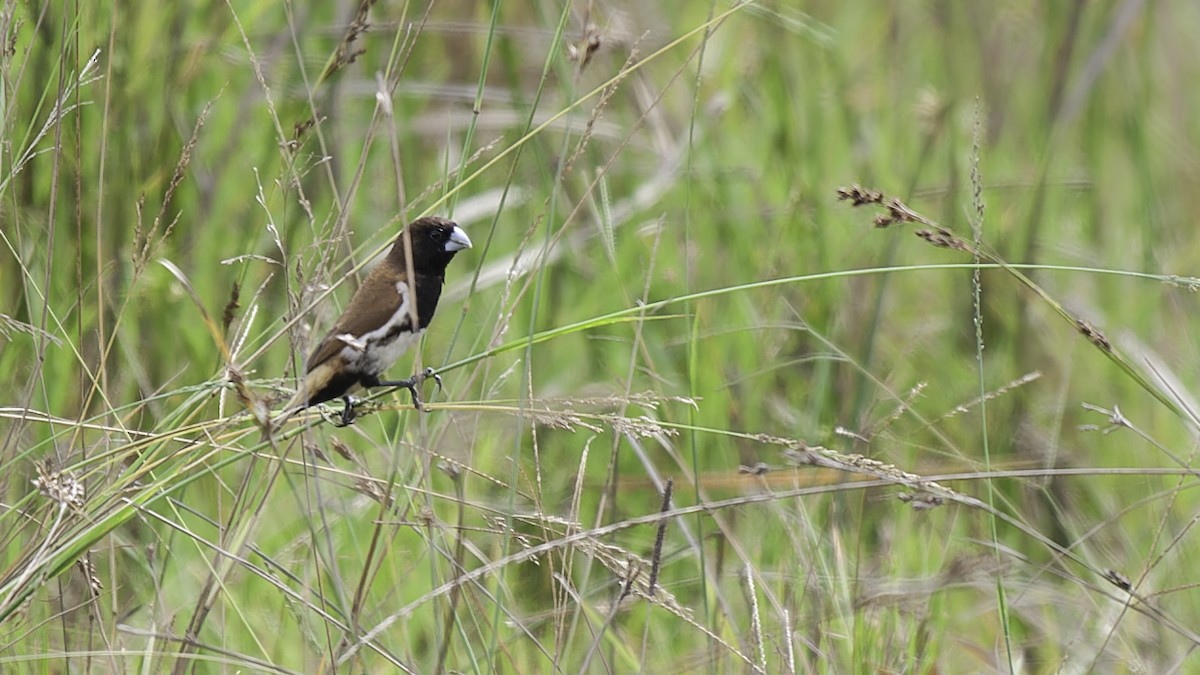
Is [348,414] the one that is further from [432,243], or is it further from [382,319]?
[432,243]

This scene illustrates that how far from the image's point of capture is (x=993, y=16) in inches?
219

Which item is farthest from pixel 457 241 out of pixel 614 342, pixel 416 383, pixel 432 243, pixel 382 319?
pixel 614 342

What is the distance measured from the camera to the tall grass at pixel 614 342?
7.47 ft

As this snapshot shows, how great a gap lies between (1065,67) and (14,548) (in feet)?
10.9

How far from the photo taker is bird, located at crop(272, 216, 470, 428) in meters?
2.83

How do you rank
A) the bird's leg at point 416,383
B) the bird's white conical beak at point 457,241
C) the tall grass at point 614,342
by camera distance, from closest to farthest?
1. the bird's leg at point 416,383
2. the tall grass at point 614,342
3. the bird's white conical beak at point 457,241

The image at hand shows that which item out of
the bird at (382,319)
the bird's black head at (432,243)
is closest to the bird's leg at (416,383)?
the bird at (382,319)

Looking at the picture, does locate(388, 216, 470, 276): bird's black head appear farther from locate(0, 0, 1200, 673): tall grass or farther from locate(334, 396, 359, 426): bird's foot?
locate(334, 396, 359, 426): bird's foot

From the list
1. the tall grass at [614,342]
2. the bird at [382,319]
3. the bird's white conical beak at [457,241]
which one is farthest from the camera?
the bird's white conical beak at [457,241]

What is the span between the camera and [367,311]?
2984 millimetres

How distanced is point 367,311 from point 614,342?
1322 millimetres

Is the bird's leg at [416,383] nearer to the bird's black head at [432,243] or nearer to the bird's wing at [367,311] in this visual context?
the bird's wing at [367,311]

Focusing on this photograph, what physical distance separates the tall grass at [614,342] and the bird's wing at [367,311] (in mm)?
74

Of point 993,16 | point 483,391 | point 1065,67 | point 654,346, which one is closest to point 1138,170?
point 1065,67
